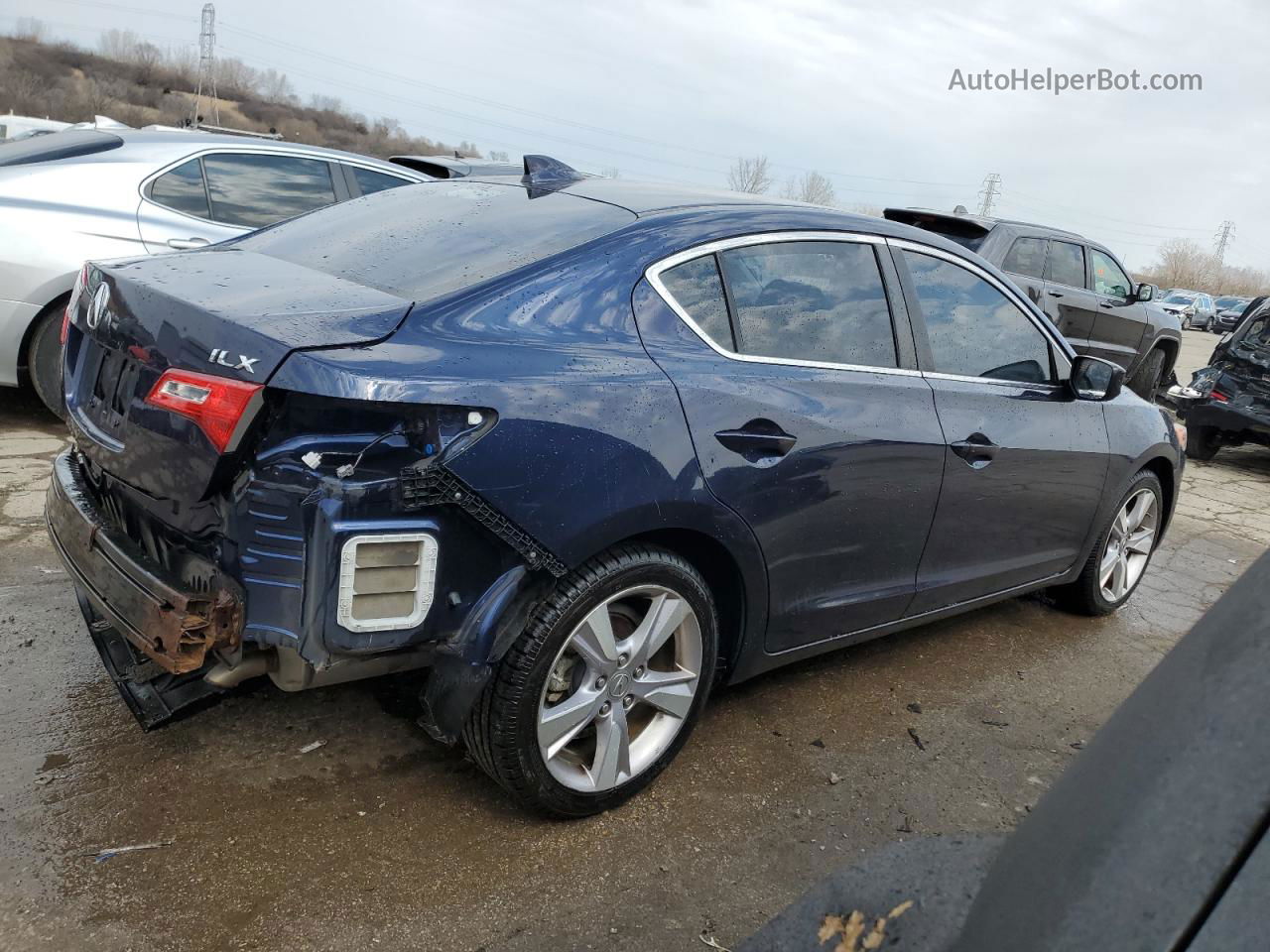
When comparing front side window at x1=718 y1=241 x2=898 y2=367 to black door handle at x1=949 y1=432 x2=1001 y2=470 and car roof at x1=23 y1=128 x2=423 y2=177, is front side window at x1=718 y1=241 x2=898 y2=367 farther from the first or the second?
Answer: car roof at x1=23 y1=128 x2=423 y2=177

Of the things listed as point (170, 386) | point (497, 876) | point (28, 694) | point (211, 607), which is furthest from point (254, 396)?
point (28, 694)

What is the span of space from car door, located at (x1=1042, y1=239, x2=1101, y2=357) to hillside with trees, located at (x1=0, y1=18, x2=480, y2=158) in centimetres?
4110

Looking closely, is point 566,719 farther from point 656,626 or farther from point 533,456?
point 533,456

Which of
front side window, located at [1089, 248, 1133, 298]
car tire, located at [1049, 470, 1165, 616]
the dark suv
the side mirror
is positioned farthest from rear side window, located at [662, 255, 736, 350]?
front side window, located at [1089, 248, 1133, 298]

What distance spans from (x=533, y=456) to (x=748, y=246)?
1.06m

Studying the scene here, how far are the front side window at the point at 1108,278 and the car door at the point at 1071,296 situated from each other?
26cm

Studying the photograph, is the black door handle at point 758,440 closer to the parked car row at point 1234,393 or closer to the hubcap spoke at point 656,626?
the hubcap spoke at point 656,626

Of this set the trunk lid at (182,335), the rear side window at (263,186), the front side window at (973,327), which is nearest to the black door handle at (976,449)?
the front side window at (973,327)

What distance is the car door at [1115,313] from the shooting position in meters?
10.4

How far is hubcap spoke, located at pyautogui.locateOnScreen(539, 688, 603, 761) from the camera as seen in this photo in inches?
97.9

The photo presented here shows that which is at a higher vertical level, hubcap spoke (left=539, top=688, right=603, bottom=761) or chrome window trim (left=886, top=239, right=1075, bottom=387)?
chrome window trim (left=886, top=239, right=1075, bottom=387)

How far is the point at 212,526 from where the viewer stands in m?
2.24

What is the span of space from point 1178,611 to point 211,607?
15.2ft

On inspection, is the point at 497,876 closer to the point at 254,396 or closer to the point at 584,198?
the point at 254,396
